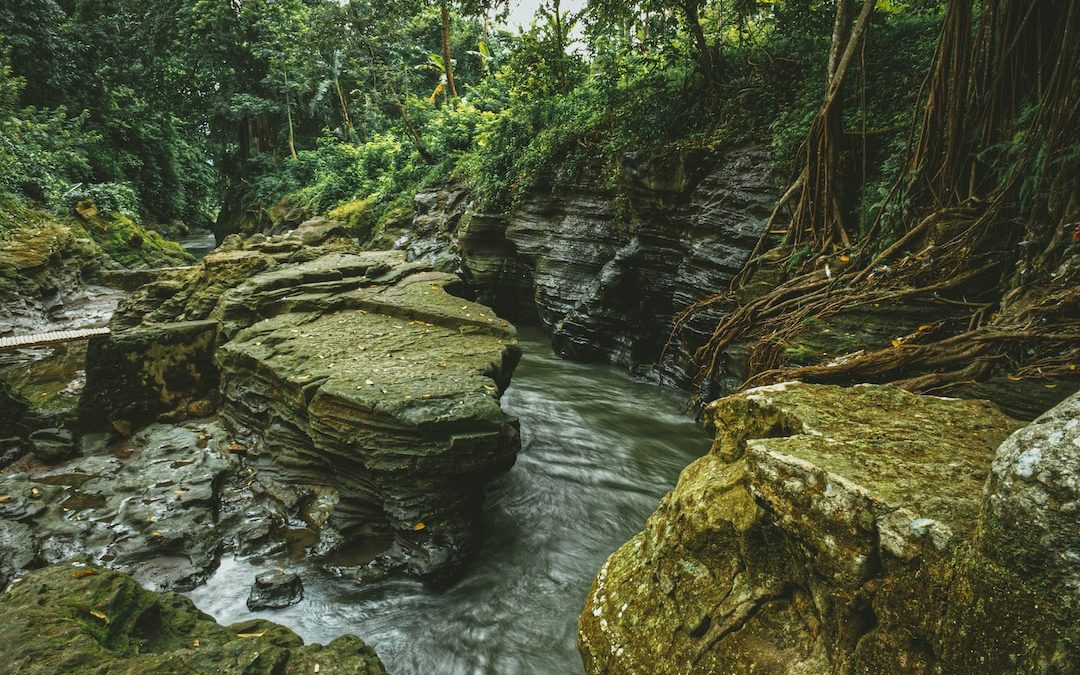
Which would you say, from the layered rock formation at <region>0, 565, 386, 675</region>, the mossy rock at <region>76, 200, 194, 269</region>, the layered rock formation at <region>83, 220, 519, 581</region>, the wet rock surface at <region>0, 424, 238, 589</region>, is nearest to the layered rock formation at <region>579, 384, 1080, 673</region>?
the layered rock formation at <region>0, 565, 386, 675</region>

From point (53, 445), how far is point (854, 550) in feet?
23.9

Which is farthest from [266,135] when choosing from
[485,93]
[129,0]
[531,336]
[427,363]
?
[427,363]

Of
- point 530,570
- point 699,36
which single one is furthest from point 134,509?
point 699,36

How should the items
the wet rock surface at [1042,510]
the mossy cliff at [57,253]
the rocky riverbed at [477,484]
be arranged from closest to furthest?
the wet rock surface at [1042,510]
the rocky riverbed at [477,484]
the mossy cliff at [57,253]

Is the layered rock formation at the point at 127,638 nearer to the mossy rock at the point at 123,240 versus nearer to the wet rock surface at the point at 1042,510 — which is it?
the wet rock surface at the point at 1042,510

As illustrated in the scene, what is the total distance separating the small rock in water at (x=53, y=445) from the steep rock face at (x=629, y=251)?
6774 millimetres

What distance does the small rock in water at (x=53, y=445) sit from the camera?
5.31 m

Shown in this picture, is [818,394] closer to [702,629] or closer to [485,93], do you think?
[702,629]

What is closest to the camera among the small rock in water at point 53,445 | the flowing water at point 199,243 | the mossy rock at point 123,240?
the small rock in water at point 53,445

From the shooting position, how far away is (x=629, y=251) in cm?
826

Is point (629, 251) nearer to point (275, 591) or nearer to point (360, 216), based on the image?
point (275, 591)

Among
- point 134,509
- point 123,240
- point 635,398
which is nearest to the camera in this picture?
point 134,509

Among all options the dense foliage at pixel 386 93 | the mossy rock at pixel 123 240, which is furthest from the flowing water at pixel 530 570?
the mossy rock at pixel 123 240

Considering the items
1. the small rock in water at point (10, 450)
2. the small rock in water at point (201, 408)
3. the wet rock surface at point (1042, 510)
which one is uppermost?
the wet rock surface at point (1042, 510)
